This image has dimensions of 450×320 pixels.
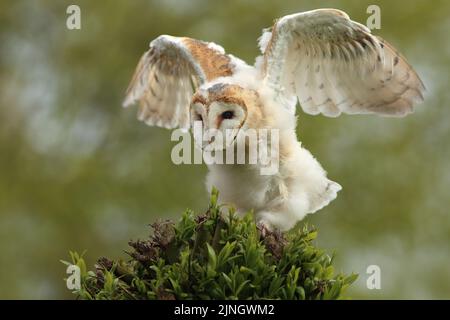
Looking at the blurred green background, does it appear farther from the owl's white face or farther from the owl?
the owl's white face

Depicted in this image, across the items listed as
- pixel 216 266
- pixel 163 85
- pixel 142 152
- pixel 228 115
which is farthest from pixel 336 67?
pixel 142 152

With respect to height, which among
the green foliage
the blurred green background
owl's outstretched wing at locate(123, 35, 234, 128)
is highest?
the blurred green background

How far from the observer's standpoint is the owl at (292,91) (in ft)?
10.5

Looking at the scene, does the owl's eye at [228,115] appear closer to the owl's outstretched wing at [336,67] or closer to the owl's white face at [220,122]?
the owl's white face at [220,122]

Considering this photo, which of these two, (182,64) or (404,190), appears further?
(404,190)

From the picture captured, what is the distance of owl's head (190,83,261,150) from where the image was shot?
3084mm

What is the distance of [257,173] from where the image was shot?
10.5 feet

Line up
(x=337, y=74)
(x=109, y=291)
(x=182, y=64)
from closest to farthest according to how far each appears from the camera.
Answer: (x=109, y=291)
(x=337, y=74)
(x=182, y=64)

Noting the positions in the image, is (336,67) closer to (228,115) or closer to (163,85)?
(228,115)

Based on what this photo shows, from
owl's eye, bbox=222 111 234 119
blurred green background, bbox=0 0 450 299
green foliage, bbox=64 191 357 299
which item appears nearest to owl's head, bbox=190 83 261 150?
owl's eye, bbox=222 111 234 119

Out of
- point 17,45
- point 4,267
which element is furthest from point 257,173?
point 17,45

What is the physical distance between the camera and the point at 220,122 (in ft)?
10.2

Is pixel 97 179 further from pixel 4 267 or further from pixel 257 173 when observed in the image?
pixel 257 173

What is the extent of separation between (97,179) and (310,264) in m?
5.83
